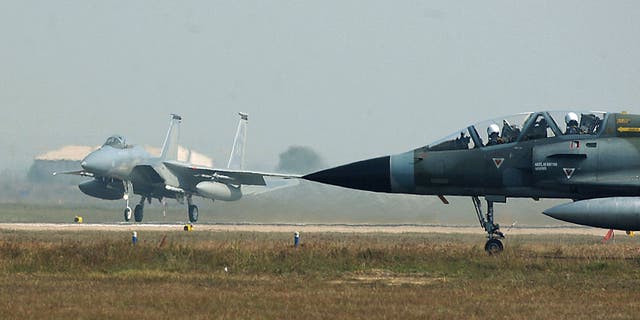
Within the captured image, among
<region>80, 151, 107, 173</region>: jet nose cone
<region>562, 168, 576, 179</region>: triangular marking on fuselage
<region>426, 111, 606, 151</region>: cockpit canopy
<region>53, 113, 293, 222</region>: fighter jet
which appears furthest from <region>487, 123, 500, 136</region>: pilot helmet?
<region>80, 151, 107, 173</region>: jet nose cone

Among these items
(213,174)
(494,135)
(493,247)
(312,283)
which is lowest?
(312,283)

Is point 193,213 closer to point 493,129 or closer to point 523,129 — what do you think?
point 493,129

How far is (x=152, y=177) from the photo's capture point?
54.1 metres

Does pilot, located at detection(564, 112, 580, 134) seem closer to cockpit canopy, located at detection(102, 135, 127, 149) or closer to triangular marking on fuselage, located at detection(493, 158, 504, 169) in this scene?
triangular marking on fuselage, located at detection(493, 158, 504, 169)

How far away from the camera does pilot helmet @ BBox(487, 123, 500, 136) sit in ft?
71.1

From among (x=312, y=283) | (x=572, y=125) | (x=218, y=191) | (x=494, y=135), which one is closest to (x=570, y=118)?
(x=572, y=125)

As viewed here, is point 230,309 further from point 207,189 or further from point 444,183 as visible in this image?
point 207,189

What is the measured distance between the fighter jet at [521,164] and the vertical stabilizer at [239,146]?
4119 cm

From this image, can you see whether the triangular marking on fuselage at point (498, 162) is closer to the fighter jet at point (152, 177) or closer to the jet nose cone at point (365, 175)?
the jet nose cone at point (365, 175)

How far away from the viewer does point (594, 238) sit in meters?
33.2

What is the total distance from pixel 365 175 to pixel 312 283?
5975 millimetres

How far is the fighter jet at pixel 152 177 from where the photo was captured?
171 feet

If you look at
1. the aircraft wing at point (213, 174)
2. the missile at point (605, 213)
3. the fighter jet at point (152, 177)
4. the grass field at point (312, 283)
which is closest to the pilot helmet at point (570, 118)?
the missile at point (605, 213)

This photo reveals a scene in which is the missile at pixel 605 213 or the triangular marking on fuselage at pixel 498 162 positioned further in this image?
the triangular marking on fuselage at pixel 498 162
